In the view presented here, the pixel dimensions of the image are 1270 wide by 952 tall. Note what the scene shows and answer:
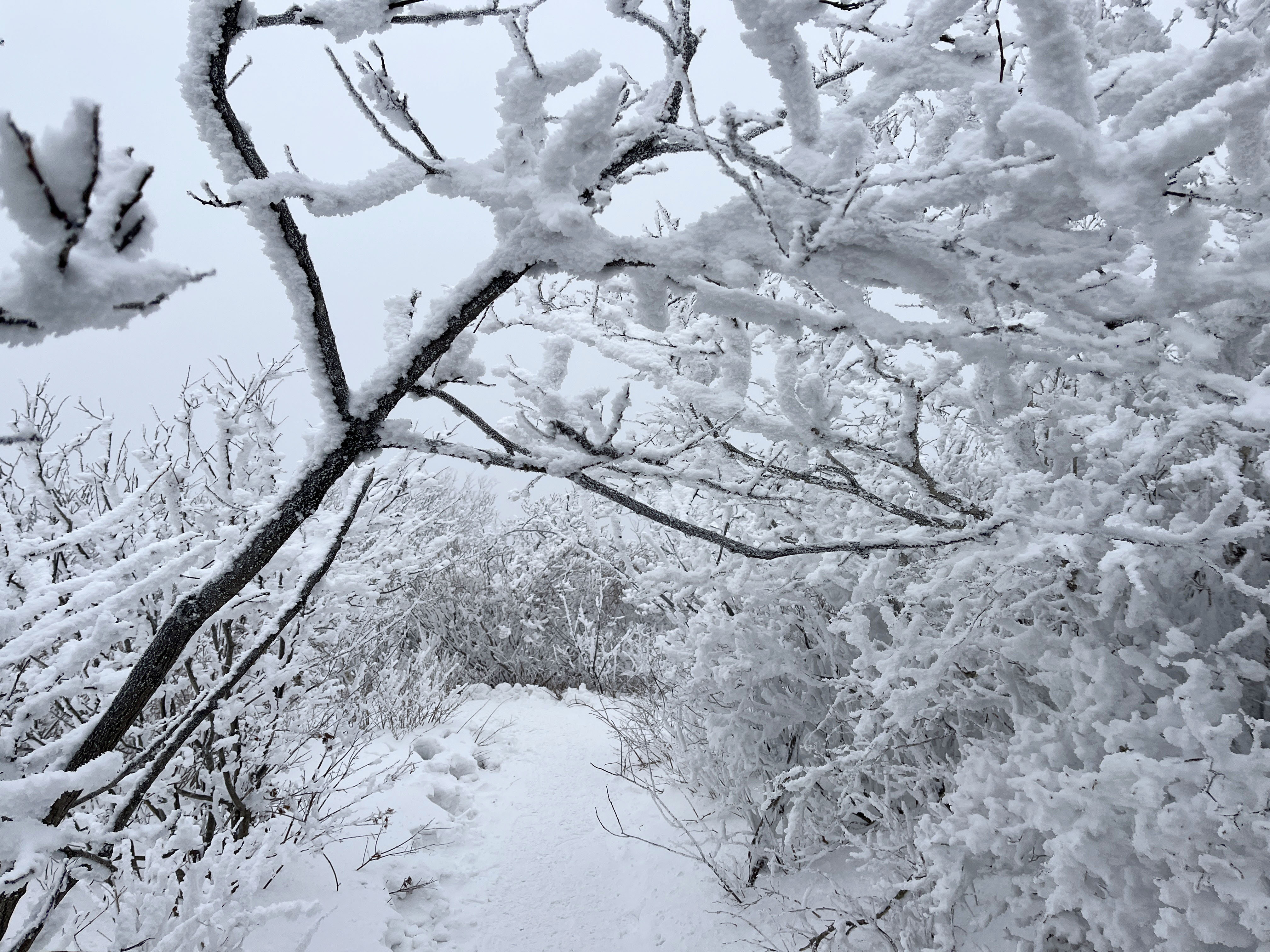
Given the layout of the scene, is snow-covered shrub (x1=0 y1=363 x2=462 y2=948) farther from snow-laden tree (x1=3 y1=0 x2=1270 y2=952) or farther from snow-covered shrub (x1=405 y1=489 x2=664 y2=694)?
snow-covered shrub (x1=405 y1=489 x2=664 y2=694)

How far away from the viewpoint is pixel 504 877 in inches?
163

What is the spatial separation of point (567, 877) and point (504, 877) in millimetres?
417

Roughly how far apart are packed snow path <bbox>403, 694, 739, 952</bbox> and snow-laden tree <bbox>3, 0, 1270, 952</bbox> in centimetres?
115

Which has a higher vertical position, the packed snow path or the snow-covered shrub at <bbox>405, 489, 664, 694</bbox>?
the snow-covered shrub at <bbox>405, 489, 664, 694</bbox>

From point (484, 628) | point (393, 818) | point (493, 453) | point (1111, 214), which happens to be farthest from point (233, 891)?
point (484, 628)

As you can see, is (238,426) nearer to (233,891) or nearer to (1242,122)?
(233,891)

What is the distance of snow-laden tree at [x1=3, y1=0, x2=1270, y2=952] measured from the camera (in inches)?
32.5

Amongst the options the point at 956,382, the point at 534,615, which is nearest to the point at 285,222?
the point at 956,382

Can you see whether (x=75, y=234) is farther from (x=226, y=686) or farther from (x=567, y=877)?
(x=567, y=877)

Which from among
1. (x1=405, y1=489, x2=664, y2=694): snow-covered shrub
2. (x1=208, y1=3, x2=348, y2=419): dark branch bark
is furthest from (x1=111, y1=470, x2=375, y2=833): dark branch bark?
(x1=405, y1=489, x2=664, y2=694): snow-covered shrub

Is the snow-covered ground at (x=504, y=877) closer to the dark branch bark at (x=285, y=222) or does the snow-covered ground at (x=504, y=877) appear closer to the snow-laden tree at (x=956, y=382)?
the snow-laden tree at (x=956, y=382)

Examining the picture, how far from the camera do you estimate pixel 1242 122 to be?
773 mm

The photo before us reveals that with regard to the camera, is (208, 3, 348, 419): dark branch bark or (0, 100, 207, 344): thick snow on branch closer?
(0, 100, 207, 344): thick snow on branch

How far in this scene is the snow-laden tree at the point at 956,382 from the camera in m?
0.83
